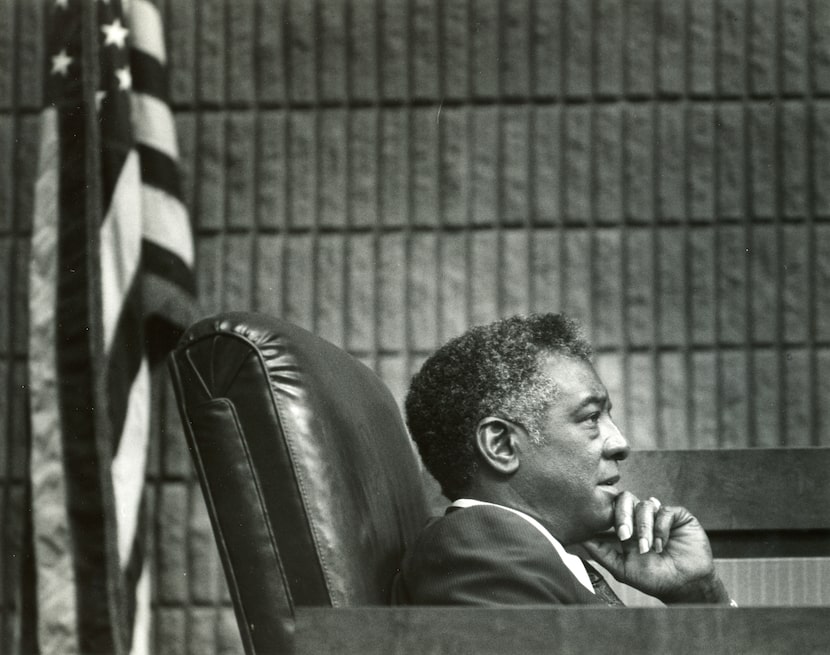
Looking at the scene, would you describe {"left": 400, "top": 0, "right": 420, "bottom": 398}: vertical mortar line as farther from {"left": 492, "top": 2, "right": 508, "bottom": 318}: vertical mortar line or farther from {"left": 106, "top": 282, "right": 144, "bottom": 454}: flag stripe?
{"left": 106, "top": 282, "right": 144, "bottom": 454}: flag stripe

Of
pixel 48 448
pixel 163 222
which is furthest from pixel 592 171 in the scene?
pixel 48 448

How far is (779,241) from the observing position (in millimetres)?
2797

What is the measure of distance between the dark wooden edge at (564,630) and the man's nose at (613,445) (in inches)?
22.5

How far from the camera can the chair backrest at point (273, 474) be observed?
1.23 metres

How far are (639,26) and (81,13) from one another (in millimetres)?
1326

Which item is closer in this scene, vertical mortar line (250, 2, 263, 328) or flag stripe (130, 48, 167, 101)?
flag stripe (130, 48, 167, 101)

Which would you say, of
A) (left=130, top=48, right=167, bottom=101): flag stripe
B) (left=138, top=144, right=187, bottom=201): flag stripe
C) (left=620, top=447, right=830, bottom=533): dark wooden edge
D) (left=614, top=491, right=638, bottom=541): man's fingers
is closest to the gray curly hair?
(left=614, top=491, right=638, bottom=541): man's fingers

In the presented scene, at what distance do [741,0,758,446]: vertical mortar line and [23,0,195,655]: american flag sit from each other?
1352 mm

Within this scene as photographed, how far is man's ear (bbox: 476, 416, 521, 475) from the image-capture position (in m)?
1.48

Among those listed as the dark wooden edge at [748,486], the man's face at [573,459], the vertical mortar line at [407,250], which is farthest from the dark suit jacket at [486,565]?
the vertical mortar line at [407,250]

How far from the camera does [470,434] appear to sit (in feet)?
4.91

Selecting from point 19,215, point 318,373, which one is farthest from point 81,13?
point 318,373

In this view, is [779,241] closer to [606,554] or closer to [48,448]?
[606,554]

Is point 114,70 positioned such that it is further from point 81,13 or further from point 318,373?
point 318,373
